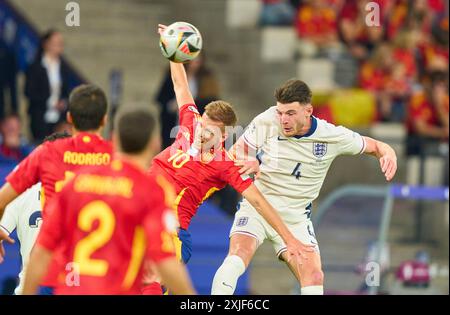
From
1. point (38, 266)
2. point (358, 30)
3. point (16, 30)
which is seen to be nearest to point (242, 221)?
point (38, 266)

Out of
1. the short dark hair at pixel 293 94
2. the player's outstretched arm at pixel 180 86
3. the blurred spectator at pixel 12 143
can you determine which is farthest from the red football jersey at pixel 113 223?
the blurred spectator at pixel 12 143

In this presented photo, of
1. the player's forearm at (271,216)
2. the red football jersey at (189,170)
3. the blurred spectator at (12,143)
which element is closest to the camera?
the player's forearm at (271,216)

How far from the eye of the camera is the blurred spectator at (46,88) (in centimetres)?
1605

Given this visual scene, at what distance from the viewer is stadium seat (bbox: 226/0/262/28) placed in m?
20.1

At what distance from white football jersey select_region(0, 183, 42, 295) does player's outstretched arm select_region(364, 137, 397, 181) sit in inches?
116

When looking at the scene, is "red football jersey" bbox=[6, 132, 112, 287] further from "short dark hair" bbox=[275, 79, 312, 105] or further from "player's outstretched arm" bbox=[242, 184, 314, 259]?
"short dark hair" bbox=[275, 79, 312, 105]

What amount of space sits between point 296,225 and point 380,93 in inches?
331

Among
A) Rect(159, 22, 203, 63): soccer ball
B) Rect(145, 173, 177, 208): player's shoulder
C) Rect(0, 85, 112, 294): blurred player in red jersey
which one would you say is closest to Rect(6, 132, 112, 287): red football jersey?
Rect(0, 85, 112, 294): blurred player in red jersey

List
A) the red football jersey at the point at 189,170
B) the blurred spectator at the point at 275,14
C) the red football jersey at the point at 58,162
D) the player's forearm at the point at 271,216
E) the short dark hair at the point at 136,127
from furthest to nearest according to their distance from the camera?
the blurred spectator at the point at 275,14 → the red football jersey at the point at 189,170 → the player's forearm at the point at 271,216 → the red football jersey at the point at 58,162 → the short dark hair at the point at 136,127

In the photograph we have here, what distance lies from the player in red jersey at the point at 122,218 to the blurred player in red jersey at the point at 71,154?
123 cm

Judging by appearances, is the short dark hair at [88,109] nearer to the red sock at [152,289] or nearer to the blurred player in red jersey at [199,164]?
the red sock at [152,289]

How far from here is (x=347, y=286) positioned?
16859mm

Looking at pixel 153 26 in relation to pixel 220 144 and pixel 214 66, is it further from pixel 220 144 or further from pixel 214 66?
pixel 220 144

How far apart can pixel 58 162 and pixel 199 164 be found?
1889 millimetres
